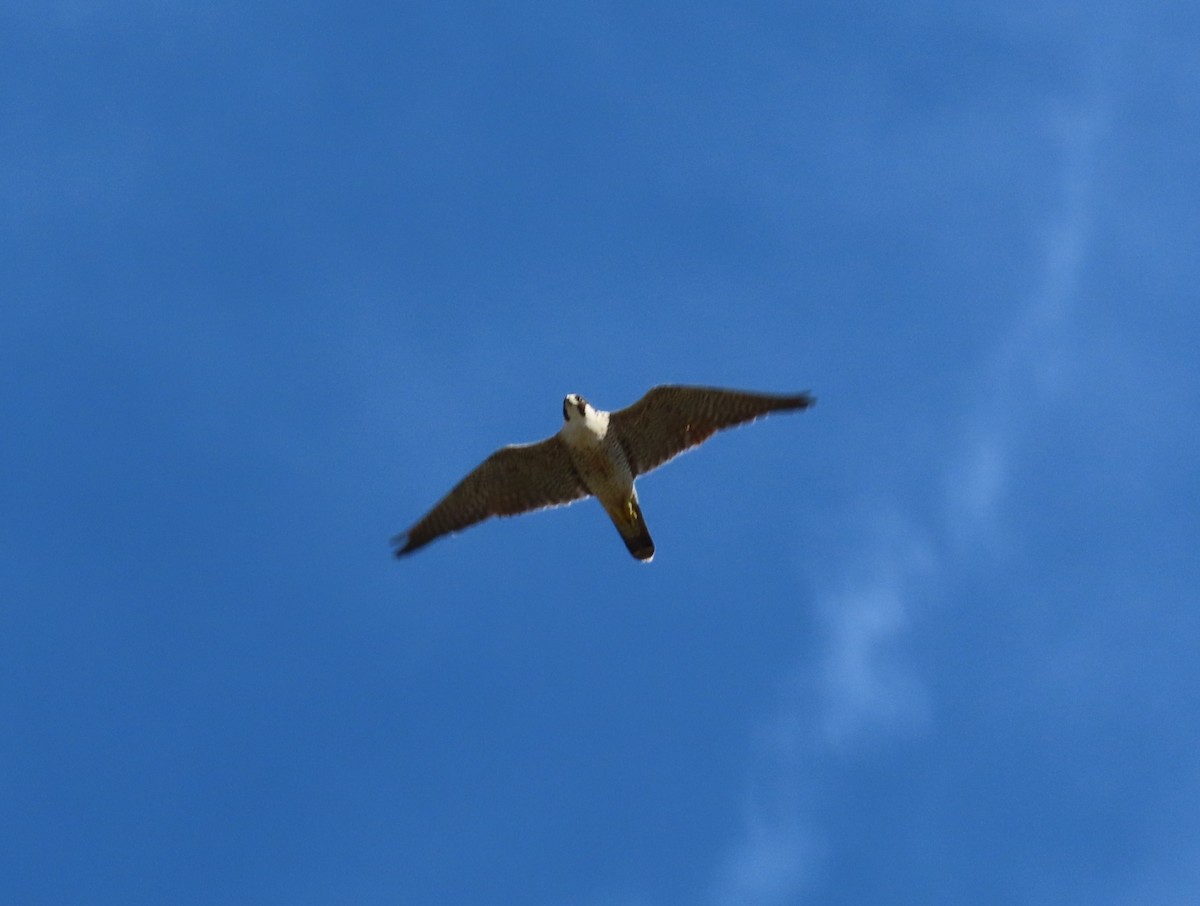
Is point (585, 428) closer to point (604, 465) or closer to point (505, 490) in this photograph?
point (604, 465)

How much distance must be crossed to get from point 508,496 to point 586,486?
101cm

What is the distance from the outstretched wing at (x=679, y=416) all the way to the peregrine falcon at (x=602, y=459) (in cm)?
1

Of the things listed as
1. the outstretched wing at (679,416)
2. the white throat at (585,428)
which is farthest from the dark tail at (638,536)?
the white throat at (585,428)

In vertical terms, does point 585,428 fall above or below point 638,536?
above

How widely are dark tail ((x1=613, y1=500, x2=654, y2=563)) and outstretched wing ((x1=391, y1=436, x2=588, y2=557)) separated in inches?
26.4

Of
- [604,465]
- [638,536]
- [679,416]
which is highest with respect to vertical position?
[679,416]

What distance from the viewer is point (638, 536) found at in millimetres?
20719

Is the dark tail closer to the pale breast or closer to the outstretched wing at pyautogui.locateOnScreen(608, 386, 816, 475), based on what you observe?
the pale breast

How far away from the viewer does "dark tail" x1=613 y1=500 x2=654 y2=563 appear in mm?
20656

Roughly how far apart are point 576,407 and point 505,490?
1.70m

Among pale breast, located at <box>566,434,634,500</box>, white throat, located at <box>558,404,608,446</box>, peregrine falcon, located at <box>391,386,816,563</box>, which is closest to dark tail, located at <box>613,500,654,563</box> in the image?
peregrine falcon, located at <box>391,386,816,563</box>

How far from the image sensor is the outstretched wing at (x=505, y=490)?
20453 mm

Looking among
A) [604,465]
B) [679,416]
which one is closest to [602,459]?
[604,465]

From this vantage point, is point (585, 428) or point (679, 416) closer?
point (585, 428)
